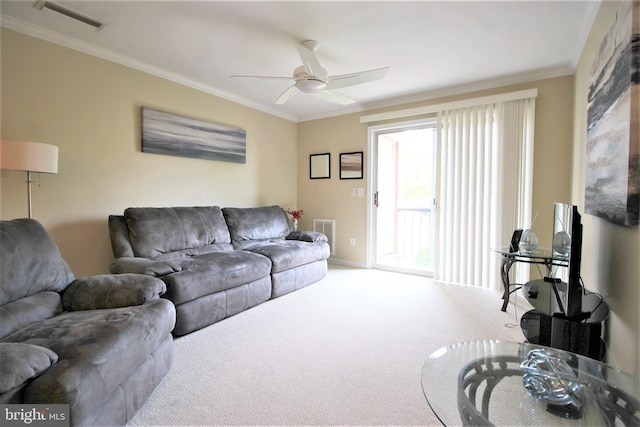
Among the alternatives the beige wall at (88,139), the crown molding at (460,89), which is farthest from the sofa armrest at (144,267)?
the crown molding at (460,89)

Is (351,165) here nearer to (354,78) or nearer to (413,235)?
(413,235)

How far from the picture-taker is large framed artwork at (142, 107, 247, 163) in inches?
123

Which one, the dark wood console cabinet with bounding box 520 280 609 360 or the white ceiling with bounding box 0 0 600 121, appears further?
the white ceiling with bounding box 0 0 600 121

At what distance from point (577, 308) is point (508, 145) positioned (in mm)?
2259

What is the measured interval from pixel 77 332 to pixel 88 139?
2.12 metres

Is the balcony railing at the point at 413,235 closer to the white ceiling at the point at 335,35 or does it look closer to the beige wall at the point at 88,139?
the white ceiling at the point at 335,35

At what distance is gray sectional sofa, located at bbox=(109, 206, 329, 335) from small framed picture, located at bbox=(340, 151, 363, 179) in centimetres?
121

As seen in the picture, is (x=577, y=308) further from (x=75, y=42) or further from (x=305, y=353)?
(x=75, y=42)

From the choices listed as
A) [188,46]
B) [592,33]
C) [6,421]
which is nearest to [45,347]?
[6,421]

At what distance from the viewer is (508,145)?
3.36 m

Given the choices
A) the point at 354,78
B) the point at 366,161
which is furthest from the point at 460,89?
the point at 354,78

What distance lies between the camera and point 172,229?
2938 mm

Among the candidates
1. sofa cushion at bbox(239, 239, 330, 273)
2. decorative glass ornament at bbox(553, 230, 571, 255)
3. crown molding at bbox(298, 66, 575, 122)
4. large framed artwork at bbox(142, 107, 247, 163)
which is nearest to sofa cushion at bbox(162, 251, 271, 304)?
sofa cushion at bbox(239, 239, 330, 273)

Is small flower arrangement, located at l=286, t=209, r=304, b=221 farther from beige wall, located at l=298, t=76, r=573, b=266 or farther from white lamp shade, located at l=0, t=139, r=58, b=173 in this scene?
white lamp shade, located at l=0, t=139, r=58, b=173
